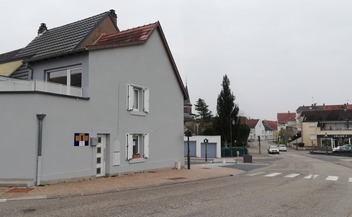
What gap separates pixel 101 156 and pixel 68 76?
14.1ft

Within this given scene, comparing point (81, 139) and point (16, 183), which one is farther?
point (81, 139)

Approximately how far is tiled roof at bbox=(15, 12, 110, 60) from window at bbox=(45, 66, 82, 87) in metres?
0.93

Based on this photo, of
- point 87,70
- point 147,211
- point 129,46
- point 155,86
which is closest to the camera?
point 147,211

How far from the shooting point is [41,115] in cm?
1350

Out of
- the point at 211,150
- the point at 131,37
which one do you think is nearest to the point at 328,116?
the point at 211,150

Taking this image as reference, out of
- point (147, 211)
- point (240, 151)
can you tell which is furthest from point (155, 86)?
point (240, 151)

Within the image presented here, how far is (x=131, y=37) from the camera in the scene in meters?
19.5

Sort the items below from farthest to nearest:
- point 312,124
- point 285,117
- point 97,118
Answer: point 285,117, point 312,124, point 97,118

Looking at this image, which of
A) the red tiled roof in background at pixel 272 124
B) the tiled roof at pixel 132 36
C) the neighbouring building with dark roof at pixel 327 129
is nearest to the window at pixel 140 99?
the tiled roof at pixel 132 36

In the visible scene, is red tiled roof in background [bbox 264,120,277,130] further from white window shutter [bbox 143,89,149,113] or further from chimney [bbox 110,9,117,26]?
white window shutter [bbox 143,89,149,113]

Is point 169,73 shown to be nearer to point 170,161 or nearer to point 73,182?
point 170,161

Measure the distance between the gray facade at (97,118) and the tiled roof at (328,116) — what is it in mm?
64813

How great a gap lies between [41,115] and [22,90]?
49.3 inches

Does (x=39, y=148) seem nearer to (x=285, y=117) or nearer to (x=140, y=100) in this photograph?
(x=140, y=100)
